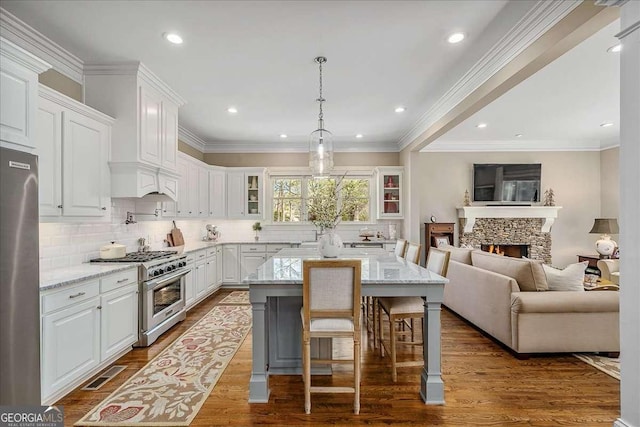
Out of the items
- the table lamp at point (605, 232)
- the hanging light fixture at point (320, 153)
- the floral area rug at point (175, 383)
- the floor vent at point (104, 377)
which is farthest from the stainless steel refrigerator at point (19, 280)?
the table lamp at point (605, 232)

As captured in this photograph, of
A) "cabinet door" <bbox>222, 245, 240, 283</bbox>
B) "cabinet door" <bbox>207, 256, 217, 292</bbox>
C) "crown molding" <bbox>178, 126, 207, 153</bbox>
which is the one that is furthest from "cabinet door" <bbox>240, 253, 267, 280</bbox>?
"crown molding" <bbox>178, 126, 207, 153</bbox>

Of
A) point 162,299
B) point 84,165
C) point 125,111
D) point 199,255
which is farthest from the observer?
point 199,255

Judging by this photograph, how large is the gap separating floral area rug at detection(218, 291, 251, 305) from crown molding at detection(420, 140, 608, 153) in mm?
4756

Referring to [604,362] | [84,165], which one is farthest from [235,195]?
[604,362]

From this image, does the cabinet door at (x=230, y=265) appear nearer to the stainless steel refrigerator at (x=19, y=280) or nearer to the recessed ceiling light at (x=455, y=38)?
the stainless steel refrigerator at (x=19, y=280)

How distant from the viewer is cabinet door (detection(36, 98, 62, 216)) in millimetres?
2549

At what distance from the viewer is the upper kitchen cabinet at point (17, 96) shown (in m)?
1.92

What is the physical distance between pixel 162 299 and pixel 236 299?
1767 mm

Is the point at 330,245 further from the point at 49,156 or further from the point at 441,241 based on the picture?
the point at 441,241

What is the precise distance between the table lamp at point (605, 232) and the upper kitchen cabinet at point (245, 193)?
21.4 feet

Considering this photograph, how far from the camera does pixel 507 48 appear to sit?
2781mm

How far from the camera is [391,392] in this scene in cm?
255

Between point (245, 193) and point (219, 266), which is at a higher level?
point (245, 193)

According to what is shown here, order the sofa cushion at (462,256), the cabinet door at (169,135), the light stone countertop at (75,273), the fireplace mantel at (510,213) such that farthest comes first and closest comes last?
the fireplace mantel at (510,213)
the sofa cushion at (462,256)
the cabinet door at (169,135)
the light stone countertop at (75,273)
